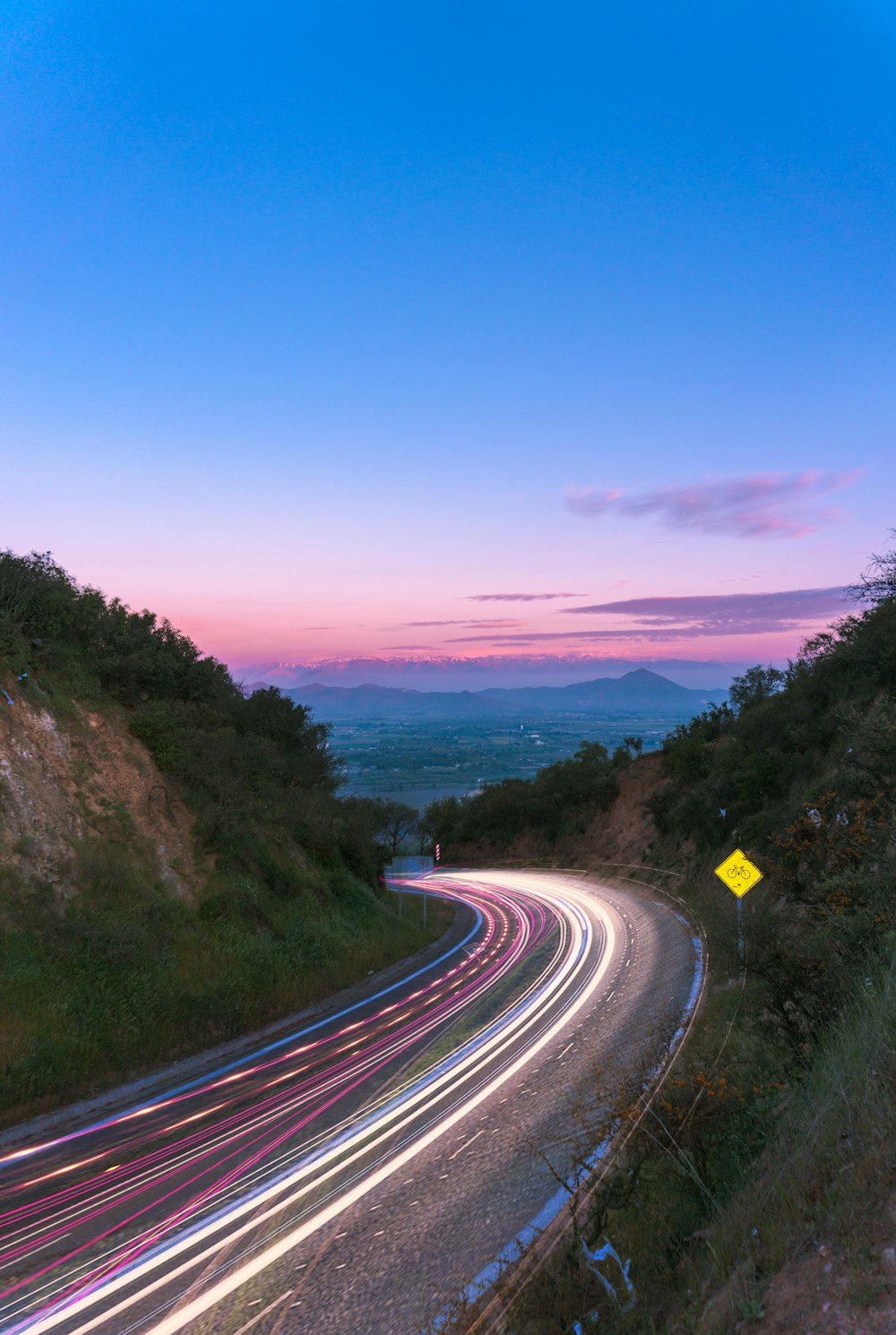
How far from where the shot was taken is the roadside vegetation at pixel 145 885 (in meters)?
12.4

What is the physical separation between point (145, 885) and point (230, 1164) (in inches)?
302

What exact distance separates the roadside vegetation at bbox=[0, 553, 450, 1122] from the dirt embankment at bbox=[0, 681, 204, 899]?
0.22 feet

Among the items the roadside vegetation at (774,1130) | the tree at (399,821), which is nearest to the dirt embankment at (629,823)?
the tree at (399,821)

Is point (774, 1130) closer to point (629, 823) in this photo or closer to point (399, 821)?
point (629, 823)

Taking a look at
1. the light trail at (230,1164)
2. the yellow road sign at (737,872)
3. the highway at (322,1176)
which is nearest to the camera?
the highway at (322,1176)

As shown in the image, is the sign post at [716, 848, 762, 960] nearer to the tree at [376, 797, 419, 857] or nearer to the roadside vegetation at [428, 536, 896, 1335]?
the roadside vegetation at [428, 536, 896, 1335]

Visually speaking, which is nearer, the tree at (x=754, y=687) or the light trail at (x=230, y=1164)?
the light trail at (x=230, y=1164)

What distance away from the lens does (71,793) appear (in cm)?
1623

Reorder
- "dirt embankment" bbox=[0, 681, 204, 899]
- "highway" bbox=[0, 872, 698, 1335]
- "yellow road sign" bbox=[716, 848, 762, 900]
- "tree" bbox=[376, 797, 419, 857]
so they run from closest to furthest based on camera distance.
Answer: "highway" bbox=[0, 872, 698, 1335], "dirt embankment" bbox=[0, 681, 204, 899], "yellow road sign" bbox=[716, 848, 762, 900], "tree" bbox=[376, 797, 419, 857]

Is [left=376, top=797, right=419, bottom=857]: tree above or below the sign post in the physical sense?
below

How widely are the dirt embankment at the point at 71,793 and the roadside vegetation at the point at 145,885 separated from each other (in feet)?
0.22

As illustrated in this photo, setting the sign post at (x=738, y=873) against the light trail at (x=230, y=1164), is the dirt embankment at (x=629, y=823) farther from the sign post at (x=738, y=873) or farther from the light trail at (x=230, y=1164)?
the light trail at (x=230, y=1164)

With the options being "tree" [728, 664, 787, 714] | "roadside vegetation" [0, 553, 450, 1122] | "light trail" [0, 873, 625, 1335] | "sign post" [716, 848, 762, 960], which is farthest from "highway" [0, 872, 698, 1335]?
"tree" [728, 664, 787, 714]

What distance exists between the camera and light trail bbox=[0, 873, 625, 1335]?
23.5ft
